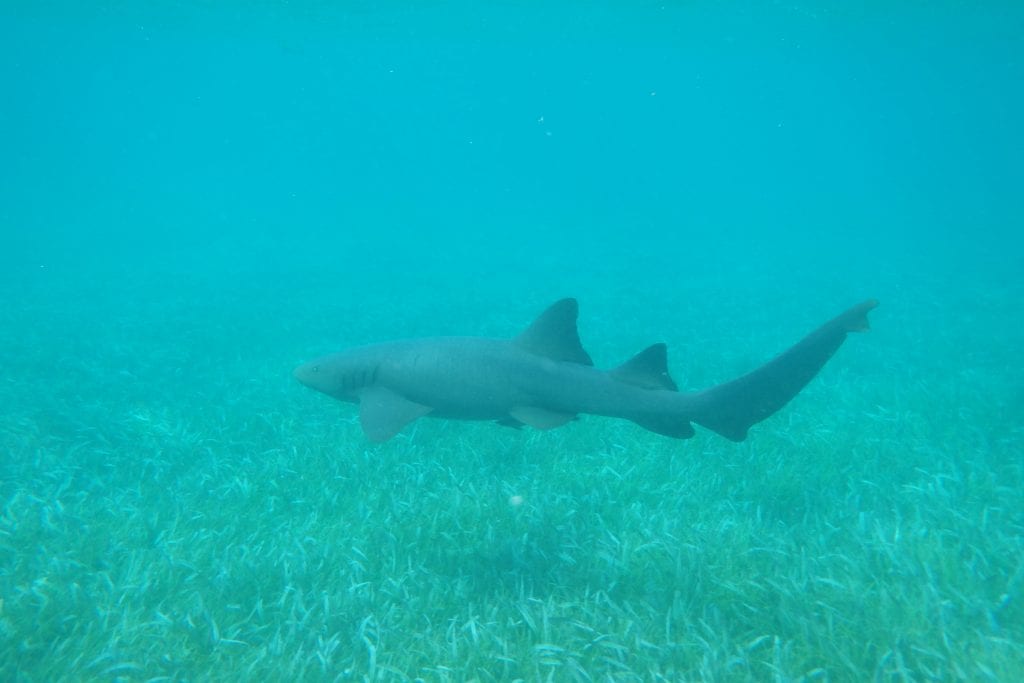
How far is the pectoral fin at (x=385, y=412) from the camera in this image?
18.4 feet

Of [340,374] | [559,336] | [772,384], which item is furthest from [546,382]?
[340,374]

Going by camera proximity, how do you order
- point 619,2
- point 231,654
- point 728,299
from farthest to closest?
point 619,2 → point 728,299 → point 231,654

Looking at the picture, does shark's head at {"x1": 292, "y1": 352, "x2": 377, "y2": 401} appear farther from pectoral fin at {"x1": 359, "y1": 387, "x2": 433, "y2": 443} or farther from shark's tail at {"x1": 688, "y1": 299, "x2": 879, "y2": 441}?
shark's tail at {"x1": 688, "y1": 299, "x2": 879, "y2": 441}

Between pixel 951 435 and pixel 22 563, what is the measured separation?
11018 millimetres

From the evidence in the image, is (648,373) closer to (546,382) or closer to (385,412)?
(546,382)

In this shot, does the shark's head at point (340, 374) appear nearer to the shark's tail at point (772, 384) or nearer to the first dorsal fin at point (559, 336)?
the first dorsal fin at point (559, 336)

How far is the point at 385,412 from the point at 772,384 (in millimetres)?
3663

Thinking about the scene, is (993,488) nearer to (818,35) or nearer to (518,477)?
(518,477)

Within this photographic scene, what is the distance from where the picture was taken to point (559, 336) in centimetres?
547

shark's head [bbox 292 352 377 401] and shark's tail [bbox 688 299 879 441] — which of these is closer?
shark's tail [bbox 688 299 879 441]

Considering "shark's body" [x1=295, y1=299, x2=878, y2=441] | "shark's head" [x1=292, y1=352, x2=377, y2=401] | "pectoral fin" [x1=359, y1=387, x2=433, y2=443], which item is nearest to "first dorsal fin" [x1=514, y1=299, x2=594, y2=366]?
"shark's body" [x1=295, y1=299, x2=878, y2=441]

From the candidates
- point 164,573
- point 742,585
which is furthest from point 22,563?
point 742,585

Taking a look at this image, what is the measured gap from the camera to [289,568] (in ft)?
16.7

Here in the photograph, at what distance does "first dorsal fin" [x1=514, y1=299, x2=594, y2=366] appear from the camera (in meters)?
5.40
